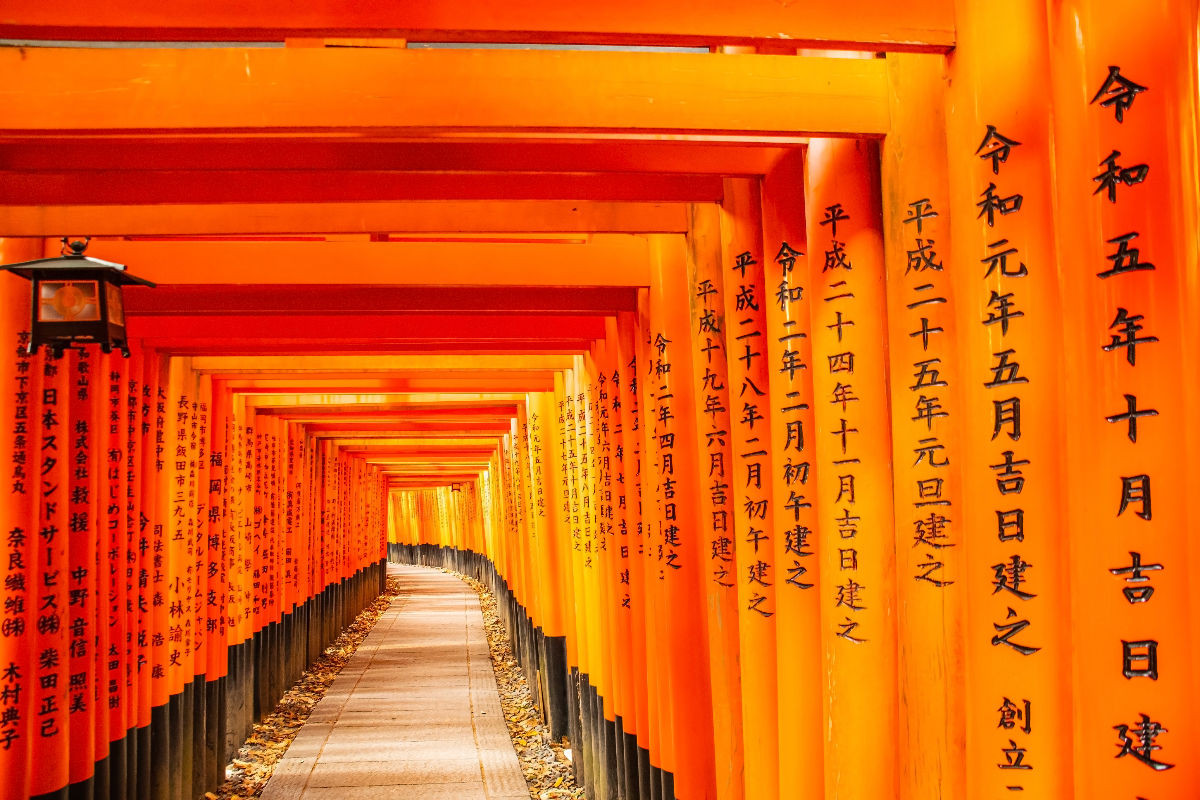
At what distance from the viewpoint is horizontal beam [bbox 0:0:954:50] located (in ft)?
11.1

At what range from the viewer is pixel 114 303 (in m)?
5.19

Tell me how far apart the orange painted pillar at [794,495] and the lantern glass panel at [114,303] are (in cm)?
307

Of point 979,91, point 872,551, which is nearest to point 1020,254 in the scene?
point 979,91

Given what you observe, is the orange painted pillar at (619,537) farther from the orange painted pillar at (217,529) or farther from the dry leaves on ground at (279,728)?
the dry leaves on ground at (279,728)

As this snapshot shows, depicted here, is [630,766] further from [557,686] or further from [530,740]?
[530,740]

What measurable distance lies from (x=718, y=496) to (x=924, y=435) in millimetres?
1858

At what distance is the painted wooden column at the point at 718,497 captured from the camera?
5.07m

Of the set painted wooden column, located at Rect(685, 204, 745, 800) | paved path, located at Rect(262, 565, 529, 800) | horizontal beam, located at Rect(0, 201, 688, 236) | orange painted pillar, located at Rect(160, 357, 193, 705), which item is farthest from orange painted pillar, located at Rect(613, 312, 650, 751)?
orange painted pillar, located at Rect(160, 357, 193, 705)

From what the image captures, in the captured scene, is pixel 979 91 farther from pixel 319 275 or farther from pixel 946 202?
pixel 319 275

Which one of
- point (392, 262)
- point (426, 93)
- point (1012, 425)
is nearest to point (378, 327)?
point (392, 262)

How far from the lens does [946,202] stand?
3475mm

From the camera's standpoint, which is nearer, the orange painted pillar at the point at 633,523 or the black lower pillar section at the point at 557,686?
the orange painted pillar at the point at 633,523

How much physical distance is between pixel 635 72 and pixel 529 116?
1.33ft

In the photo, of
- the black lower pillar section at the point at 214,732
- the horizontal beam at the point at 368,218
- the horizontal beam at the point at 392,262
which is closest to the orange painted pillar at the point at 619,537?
the horizontal beam at the point at 392,262
